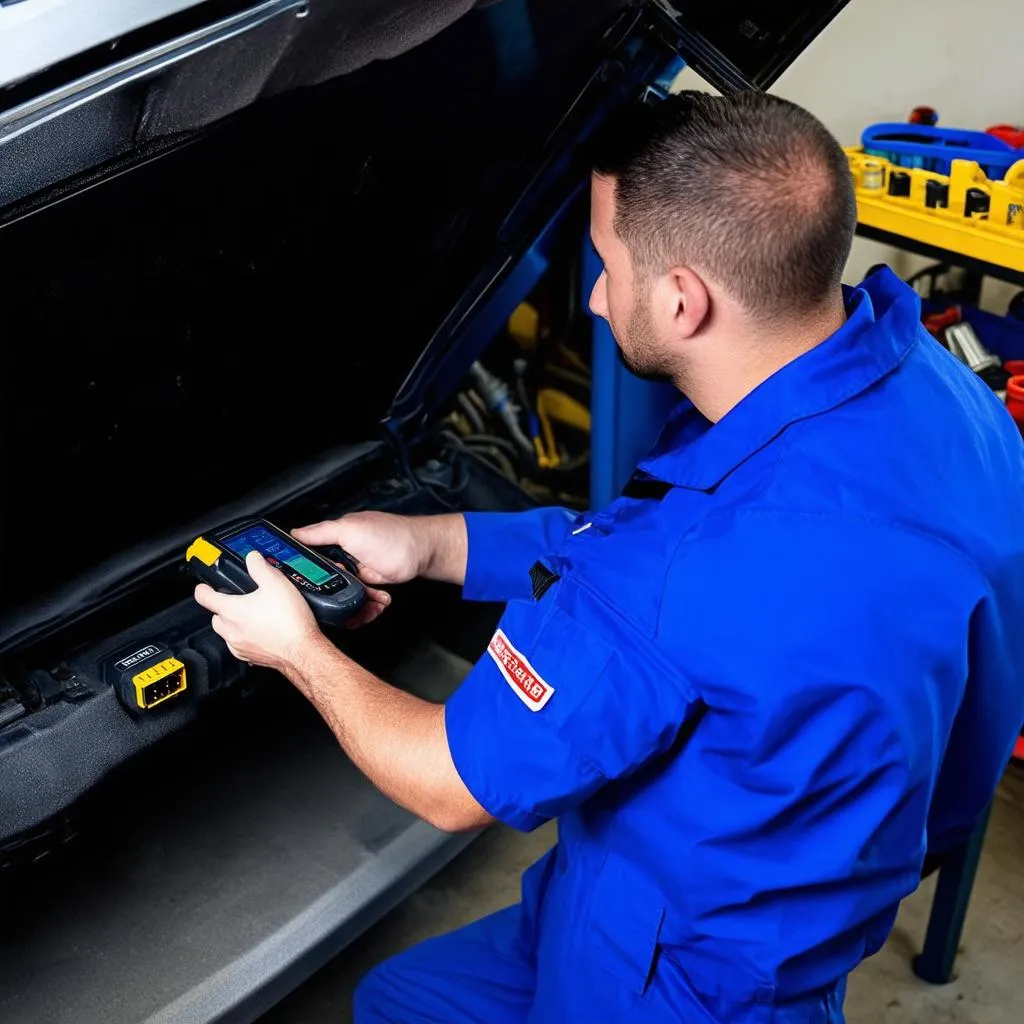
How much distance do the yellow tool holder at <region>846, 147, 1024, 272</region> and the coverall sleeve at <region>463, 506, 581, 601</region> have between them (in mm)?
574

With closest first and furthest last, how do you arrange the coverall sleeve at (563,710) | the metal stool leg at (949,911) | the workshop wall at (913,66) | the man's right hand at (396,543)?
the coverall sleeve at (563,710), the man's right hand at (396,543), the metal stool leg at (949,911), the workshop wall at (913,66)

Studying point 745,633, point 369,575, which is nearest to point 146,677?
point 369,575

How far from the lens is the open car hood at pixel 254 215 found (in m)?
0.71

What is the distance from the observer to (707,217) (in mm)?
854

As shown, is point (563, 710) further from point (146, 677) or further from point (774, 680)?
point (146, 677)

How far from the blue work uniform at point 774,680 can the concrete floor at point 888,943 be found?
0.57 metres

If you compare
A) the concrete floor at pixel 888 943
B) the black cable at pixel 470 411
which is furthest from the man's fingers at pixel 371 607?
the black cable at pixel 470 411

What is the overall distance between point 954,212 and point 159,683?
3.70 ft

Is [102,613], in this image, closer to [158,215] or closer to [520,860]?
[158,215]

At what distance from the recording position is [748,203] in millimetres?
846

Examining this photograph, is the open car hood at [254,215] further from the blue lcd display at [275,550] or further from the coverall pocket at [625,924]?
the coverall pocket at [625,924]

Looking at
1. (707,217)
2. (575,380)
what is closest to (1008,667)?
(707,217)

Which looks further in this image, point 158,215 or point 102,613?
point 102,613

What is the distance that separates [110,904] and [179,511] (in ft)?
1.61
